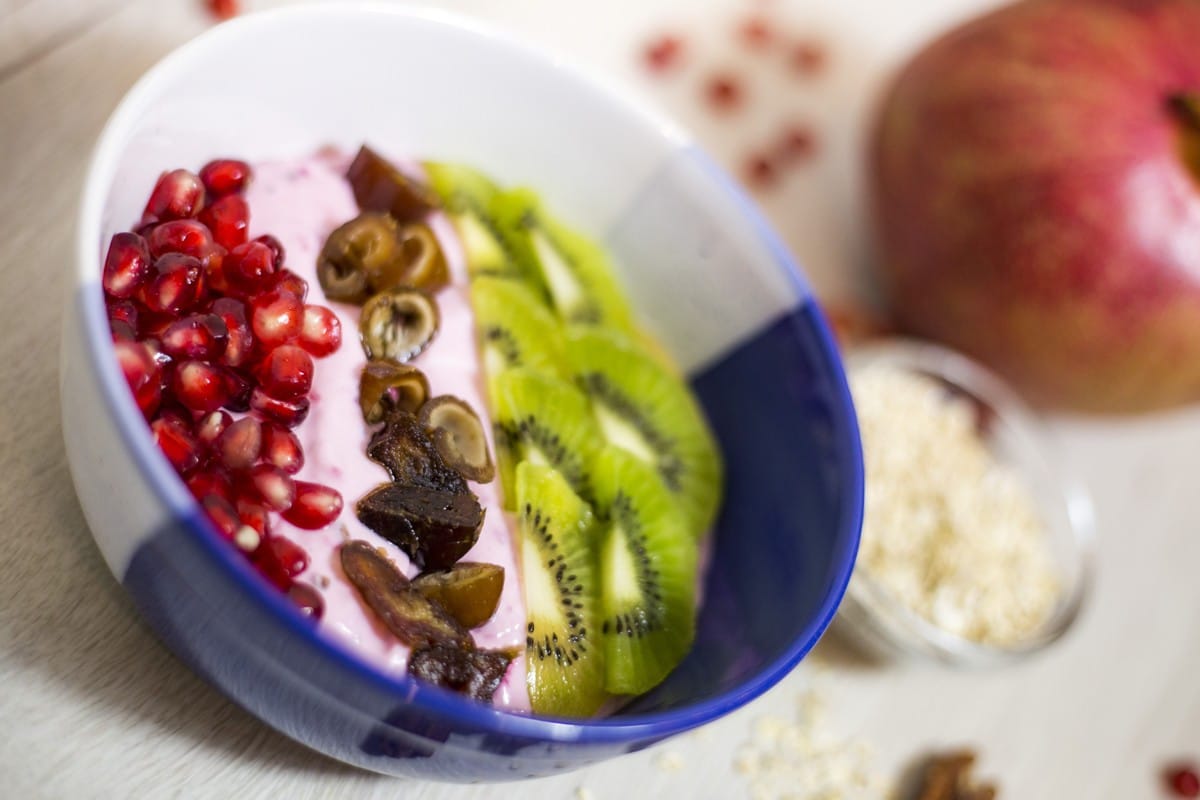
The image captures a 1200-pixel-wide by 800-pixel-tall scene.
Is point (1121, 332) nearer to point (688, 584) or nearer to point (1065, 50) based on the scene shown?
point (1065, 50)

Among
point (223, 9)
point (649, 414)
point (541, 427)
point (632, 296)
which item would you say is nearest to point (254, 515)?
point (541, 427)

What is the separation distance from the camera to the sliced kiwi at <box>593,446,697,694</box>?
99 cm

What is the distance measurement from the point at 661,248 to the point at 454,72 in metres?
0.31

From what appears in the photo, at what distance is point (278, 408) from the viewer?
0.91 metres

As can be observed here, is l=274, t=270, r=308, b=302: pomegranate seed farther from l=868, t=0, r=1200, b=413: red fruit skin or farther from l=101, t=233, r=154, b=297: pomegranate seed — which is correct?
l=868, t=0, r=1200, b=413: red fruit skin

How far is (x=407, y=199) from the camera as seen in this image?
43.0 inches

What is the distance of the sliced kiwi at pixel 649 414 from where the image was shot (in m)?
1.18

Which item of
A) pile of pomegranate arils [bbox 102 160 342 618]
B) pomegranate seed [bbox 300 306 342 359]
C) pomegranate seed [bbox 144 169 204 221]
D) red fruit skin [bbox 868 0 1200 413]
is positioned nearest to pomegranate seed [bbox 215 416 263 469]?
pile of pomegranate arils [bbox 102 160 342 618]

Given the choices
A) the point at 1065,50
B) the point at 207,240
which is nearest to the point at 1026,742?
the point at 1065,50

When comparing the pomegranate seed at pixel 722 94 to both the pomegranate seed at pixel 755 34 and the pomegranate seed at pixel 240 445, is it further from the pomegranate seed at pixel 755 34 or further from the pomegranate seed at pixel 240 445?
the pomegranate seed at pixel 240 445

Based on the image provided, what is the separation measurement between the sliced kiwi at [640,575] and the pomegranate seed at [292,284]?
33cm

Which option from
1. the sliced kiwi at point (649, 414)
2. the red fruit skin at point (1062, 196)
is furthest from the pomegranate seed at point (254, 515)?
the red fruit skin at point (1062, 196)

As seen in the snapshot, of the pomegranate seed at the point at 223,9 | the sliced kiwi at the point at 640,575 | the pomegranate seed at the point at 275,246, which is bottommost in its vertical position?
the sliced kiwi at the point at 640,575

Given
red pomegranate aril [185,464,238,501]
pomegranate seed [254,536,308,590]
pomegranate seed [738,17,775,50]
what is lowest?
pomegranate seed [738,17,775,50]
